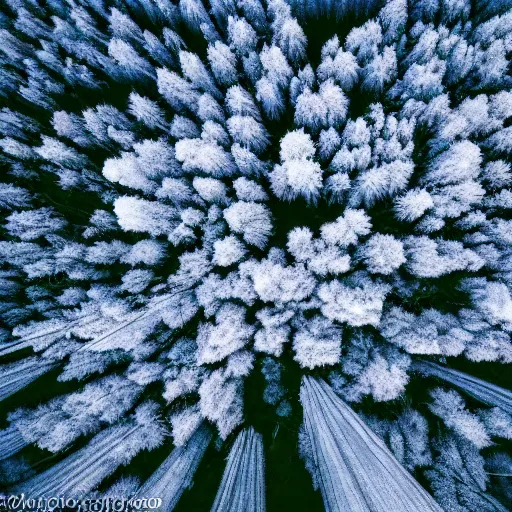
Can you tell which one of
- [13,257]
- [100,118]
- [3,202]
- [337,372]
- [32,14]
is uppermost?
[32,14]

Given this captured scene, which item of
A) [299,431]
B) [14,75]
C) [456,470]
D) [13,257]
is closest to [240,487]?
[299,431]

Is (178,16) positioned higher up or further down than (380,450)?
higher up

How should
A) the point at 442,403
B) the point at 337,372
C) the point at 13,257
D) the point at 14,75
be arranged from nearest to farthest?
1. the point at 442,403
2. the point at 337,372
3. the point at 13,257
4. the point at 14,75

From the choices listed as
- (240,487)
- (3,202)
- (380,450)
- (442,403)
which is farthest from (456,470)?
(3,202)

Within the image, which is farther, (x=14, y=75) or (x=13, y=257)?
(x=14, y=75)

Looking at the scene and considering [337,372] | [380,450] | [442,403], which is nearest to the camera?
[380,450]

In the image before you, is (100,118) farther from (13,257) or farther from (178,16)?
(13,257)
